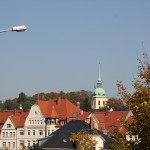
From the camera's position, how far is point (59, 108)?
100 meters

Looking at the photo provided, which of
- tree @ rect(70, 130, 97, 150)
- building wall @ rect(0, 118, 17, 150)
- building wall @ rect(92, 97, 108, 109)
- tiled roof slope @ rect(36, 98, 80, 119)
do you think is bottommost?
tree @ rect(70, 130, 97, 150)

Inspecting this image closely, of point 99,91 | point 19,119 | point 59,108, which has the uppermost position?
point 99,91

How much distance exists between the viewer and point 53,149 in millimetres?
63125

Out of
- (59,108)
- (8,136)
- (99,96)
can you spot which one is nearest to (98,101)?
(99,96)

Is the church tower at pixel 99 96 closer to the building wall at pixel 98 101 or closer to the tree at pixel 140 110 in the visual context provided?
the building wall at pixel 98 101

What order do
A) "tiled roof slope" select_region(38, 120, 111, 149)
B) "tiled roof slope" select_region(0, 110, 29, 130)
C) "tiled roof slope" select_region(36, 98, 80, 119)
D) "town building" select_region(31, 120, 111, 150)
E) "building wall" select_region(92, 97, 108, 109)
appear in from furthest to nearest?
"building wall" select_region(92, 97, 108, 109) → "tiled roof slope" select_region(0, 110, 29, 130) → "tiled roof slope" select_region(36, 98, 80, 119) → "tiled roof slope" select_region(38, 120, 111, 149) → "town building" select_region(31, 120, 111, 150)

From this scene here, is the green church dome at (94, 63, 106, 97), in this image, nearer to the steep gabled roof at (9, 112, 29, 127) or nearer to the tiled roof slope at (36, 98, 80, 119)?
the tiled roof slope at (36, 98, 80, 119)

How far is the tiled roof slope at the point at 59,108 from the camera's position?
322 ft

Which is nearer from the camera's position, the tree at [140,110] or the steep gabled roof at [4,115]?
the tree at [140,110]

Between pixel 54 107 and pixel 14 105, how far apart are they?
63.3 meters

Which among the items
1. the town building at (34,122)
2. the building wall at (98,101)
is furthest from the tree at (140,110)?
the building wall at (98,101)

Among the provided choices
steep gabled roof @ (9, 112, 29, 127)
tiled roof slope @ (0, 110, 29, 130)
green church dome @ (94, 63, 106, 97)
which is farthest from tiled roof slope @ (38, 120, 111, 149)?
green church dome @ (94, 63, 106, 97)

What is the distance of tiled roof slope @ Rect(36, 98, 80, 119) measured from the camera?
3861 inches

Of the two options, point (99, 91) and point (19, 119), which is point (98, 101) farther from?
point (19, 119)
